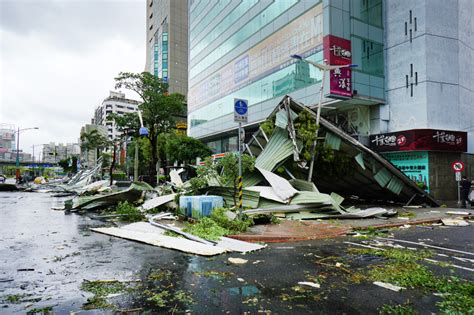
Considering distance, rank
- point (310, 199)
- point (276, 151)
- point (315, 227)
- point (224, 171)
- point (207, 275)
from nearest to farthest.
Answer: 1. point (207, 275)
2. point (315, 227)
3. point (224, 171)
4. point (310, 199)
5. point (276, 151)

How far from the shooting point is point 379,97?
946 inches

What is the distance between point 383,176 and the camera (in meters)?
15.2

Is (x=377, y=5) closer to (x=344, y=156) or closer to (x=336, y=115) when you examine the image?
(x=336, y=115)

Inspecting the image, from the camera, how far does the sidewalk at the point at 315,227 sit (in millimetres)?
8727

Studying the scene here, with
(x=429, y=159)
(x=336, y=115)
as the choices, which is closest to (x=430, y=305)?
(x=429, y=159)

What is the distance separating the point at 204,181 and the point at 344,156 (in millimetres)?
7171

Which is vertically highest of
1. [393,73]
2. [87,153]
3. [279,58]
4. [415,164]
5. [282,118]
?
[279,58]

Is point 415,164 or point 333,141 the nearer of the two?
point 333,141

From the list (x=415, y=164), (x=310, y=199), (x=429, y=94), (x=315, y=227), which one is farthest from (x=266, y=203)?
(x=429, y=94)

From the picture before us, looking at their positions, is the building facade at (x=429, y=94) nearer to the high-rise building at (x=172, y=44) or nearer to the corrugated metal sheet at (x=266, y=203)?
the corrugated metal sheet at (x=266, y=203)

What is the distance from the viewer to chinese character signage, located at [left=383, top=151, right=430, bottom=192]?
71.6ft

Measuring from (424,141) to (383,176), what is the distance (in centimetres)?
824

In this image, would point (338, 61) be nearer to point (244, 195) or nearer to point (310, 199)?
point (310, 199)

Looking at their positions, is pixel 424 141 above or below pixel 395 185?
above
